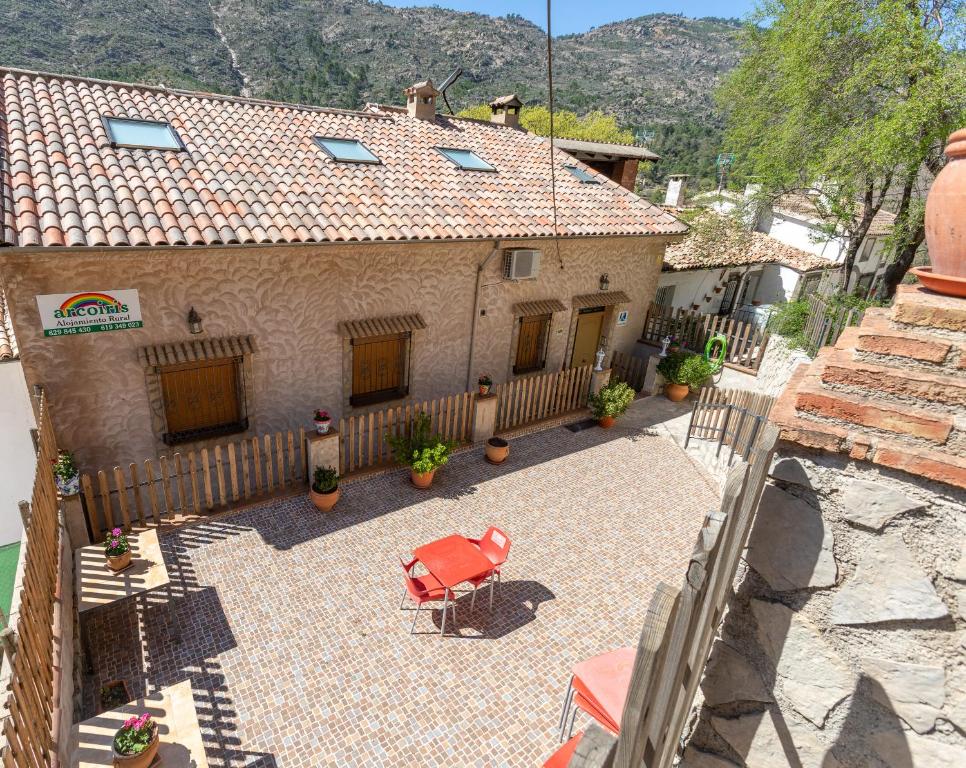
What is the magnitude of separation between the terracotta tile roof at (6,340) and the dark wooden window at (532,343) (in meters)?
8.74

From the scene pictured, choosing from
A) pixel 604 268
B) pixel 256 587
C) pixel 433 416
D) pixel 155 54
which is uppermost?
pixel 155 54

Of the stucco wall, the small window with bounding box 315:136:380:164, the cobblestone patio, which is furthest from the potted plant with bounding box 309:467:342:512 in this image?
the small window with bounding box 315:136:380:164

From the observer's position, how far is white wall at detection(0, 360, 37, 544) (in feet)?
Answer: 25.8

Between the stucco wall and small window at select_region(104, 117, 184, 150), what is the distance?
274 centimetres

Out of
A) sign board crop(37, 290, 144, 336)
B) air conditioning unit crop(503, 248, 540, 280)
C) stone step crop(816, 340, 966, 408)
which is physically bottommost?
sign board crop(37, 290, 144, 336)

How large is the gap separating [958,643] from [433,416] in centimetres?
856

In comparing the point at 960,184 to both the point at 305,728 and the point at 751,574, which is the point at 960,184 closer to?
the point at 751,574

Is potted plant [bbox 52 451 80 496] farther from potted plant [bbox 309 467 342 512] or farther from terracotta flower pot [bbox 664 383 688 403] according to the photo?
terracotta flower pot [bbox 664 383 688 403]

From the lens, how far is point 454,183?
440 inches

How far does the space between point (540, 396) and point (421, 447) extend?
3419 millimetres

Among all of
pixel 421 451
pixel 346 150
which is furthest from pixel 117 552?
pixel 346 150

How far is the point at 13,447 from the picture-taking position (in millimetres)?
8227

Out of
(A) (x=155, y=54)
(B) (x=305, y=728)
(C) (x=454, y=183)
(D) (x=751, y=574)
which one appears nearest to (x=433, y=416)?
(C) (x=454, y=183)

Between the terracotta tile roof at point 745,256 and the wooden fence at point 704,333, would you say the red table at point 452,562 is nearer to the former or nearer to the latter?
the wooden fence at point 704,333
